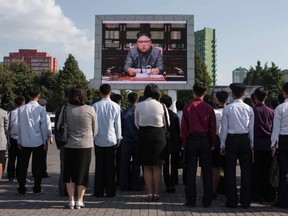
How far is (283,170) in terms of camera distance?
6414mm

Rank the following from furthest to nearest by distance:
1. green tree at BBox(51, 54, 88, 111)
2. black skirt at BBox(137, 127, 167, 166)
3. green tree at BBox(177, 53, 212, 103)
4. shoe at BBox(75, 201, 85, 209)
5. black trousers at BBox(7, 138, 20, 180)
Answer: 1. green tree at BBox(177, 53, 212, 103)
2. green tree at BBox(51, 54, 88, 111)
3. black trousers at BBox(7, 138, 20, 180)
4. black skirt at BBox(137, 127, 167, 166)
5. shoe at BBox(75, 201, 85, 209)

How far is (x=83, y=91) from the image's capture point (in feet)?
21.2

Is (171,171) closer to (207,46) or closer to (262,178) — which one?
(262,178)

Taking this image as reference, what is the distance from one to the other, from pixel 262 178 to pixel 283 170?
0.72 m

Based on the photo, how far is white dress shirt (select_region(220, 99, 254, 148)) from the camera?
6.39m

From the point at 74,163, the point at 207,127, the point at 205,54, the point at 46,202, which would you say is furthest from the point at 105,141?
the point at 205,54

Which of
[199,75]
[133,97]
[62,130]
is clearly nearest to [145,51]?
[133,97]

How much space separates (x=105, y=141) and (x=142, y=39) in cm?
2086

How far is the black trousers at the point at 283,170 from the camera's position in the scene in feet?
20.8

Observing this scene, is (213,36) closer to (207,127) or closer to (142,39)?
(142,39)

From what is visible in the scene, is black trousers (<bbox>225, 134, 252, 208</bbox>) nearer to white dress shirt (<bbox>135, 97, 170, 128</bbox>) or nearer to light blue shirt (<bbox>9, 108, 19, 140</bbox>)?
white dress shirt (<bbox>135, 97, 170, 128</bbox>)

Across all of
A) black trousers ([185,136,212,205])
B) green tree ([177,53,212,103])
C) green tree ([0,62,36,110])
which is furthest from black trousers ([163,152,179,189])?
green tree ([177,53,212,103])

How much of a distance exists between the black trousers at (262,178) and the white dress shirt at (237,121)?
77 centimetres

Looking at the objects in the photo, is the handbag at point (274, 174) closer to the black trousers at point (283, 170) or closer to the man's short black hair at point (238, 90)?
the black trousers at point (283, 170)
